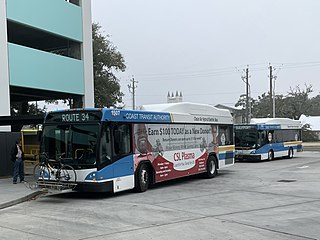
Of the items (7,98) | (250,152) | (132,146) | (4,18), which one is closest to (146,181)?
(132,146)

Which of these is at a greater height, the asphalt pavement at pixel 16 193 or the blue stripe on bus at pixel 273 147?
the blue stripe on bus at pixel 273 147

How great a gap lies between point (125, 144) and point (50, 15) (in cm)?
1250

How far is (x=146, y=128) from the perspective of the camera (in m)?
14.5

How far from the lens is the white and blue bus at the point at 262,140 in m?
28.7

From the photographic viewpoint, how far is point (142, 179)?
554 inches

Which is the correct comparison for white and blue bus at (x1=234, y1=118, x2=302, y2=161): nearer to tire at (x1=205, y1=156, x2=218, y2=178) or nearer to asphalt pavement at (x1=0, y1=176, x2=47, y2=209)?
tire at (x1=205, y1=156, x2=218, y2=178)

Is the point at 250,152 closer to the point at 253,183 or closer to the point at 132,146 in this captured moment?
the point at 253,183

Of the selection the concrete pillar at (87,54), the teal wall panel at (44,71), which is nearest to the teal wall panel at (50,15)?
→ the concrete pillar at (87,54)

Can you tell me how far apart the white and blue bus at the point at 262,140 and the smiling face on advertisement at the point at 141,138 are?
1575 cm

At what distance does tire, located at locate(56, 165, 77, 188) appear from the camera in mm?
12398

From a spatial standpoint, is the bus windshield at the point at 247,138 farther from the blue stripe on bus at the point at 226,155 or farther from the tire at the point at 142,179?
the tire at the point at 142,179

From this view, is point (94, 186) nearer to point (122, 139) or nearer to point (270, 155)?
point (122, 139)

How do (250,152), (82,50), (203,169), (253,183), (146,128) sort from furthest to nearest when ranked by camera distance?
(250,152), (82,50), (203,169), (253,183), (146,128)

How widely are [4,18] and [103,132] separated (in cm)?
1058
